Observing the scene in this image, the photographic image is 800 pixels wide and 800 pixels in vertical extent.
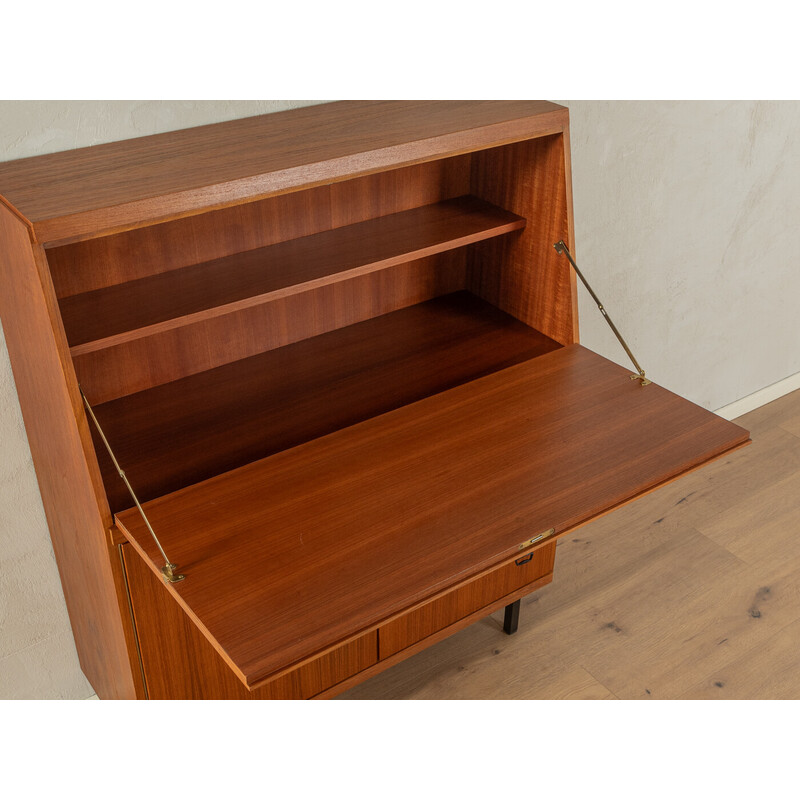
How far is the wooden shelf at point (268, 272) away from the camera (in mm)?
1764

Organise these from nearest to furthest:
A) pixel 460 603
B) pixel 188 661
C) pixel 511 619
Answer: pixel 188 661 < pixel 460 603 < pixel 511 619

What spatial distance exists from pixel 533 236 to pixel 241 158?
749mm

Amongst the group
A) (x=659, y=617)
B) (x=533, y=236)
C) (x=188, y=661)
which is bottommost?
(x=659, y=617)

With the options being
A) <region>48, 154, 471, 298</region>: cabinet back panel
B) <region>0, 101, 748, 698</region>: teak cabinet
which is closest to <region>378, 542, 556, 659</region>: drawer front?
<region>0, 101, 748, 698</region>: teak cabinet

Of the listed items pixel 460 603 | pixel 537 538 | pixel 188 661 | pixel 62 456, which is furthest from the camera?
pixel 460 603

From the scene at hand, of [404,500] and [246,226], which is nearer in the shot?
[404,500]

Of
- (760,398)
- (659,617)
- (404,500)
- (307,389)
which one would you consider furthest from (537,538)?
(760,398)

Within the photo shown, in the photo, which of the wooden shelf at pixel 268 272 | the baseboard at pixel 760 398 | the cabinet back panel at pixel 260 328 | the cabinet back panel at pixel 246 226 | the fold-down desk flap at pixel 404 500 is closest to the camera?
the fold-down desk flap at pixel 404 500

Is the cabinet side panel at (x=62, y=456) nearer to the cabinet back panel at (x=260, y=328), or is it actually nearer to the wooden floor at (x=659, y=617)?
the cabinet back panel at (x=260, y=328)

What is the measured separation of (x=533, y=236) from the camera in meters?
2.21

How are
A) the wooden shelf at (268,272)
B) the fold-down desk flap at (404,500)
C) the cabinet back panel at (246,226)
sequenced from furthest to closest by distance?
the cabinet back panel at (246,226)
the wooden shelf at (268,272)
the fold-down desk flap at (404,500)

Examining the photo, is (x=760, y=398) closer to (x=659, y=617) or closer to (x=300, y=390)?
(x=659, y=617)

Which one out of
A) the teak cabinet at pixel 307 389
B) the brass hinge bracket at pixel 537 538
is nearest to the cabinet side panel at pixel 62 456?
the teak cabinet at pixel 307 389

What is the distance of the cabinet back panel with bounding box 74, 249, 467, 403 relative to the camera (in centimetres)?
202
